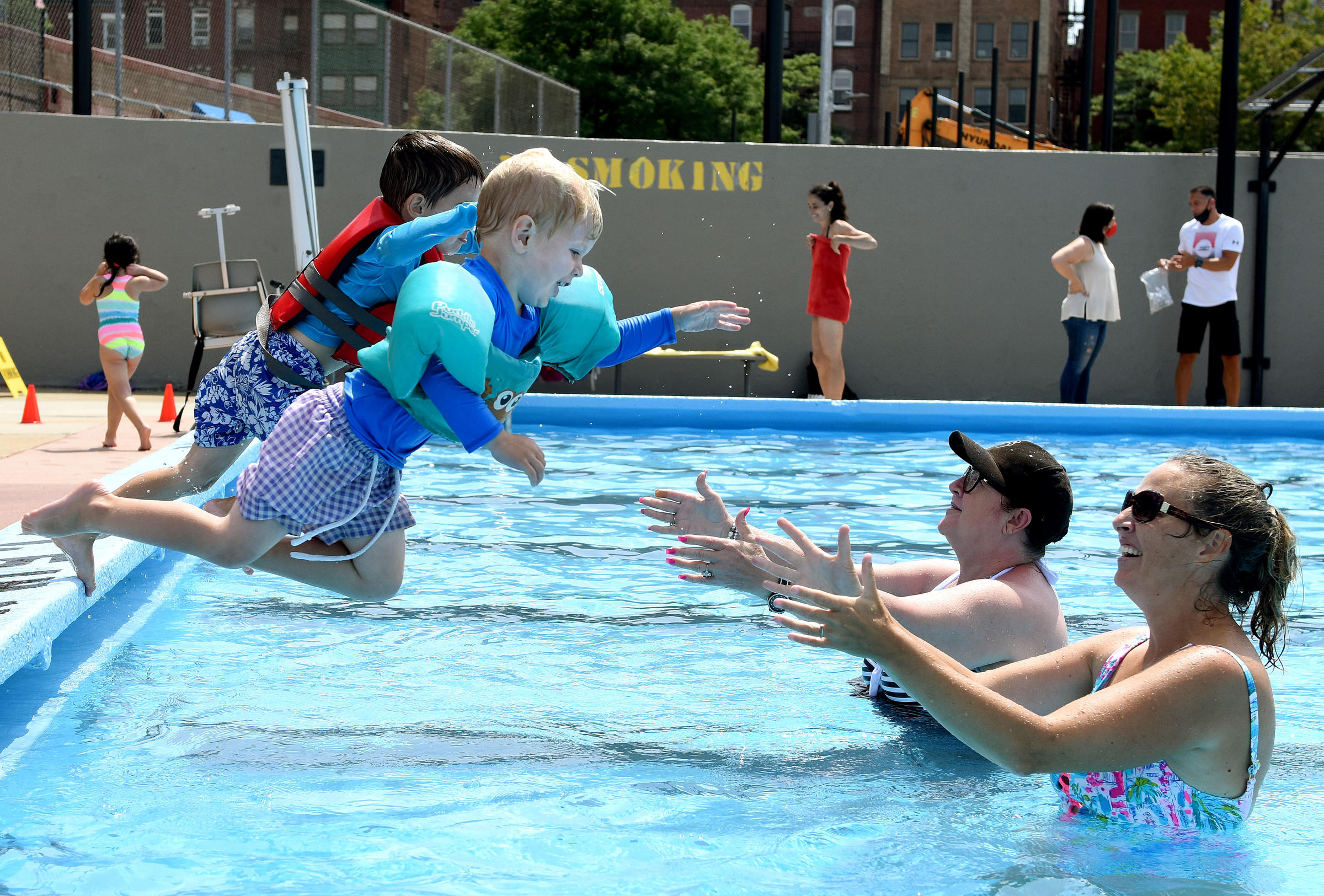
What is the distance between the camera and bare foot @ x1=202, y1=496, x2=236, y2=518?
367cm

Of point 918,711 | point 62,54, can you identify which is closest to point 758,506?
point 918,711

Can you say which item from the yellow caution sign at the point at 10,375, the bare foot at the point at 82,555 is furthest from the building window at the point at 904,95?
the bare foot at the point at 82,555

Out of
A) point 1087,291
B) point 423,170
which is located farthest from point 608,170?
point 423,170

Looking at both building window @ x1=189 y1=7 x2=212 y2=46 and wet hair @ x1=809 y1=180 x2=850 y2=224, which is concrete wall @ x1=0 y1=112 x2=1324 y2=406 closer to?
building window @ x1=189 y1=7 x2=212 y2=46

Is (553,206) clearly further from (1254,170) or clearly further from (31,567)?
(1254,170)

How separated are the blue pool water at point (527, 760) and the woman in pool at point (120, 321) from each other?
2.95 m

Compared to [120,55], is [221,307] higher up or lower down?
lower down

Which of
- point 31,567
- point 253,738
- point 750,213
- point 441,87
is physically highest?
point 441,87

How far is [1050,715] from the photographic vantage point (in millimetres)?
2494

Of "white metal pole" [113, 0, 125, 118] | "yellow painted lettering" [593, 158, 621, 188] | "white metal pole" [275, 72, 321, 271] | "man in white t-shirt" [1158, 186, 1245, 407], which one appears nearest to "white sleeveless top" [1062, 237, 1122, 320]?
"man in white t-shirt" [1158, 186, 1245, 407]

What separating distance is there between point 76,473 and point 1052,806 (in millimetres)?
5597

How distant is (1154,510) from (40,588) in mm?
3317

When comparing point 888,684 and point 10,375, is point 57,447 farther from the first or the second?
point 888,684

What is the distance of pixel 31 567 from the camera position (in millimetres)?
4434
